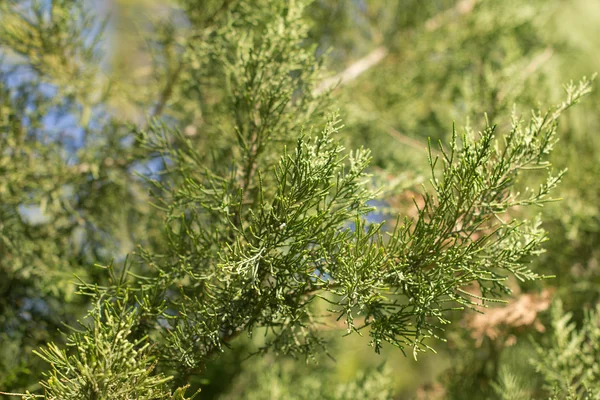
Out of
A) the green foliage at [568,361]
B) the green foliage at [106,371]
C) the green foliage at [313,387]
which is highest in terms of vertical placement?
the green foliage at [568,361]

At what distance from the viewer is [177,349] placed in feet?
3.10

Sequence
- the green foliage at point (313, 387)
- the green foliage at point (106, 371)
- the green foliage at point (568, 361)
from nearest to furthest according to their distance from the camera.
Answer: the green foliage at point (106, 371) < the green foliage at point (568, 361) < the green foliage at point (313, 387)

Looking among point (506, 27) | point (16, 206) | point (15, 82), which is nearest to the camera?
point (16, 206)

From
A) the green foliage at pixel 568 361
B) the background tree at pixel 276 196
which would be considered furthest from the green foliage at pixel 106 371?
the green foliage at pixel 568 361

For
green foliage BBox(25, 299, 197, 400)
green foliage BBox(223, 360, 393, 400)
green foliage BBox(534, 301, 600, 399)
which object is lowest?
green foliage BBox(25, 299, 197, 400)

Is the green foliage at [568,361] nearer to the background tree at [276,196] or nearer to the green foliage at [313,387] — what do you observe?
the background tree at [276,196]

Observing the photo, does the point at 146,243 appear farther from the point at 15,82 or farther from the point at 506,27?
the point at 506,27

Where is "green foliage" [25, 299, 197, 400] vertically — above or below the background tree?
below

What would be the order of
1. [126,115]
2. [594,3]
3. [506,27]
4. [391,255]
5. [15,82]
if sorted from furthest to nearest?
[594,3], [506,27], [126,115], [15,82], [391,255]

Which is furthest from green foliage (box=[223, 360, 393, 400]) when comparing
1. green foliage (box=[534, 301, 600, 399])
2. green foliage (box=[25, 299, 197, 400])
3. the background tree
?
green foliage (box=[25, 299, 197, 400])

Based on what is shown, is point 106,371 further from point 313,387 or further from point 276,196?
point 313,387

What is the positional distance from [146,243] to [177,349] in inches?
24.6

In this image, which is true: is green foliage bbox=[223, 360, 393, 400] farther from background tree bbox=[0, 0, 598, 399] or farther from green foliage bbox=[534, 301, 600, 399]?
green foliage bbox=[534, 301, 600, 399]

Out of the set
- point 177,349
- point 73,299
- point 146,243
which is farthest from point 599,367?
point 73,299
